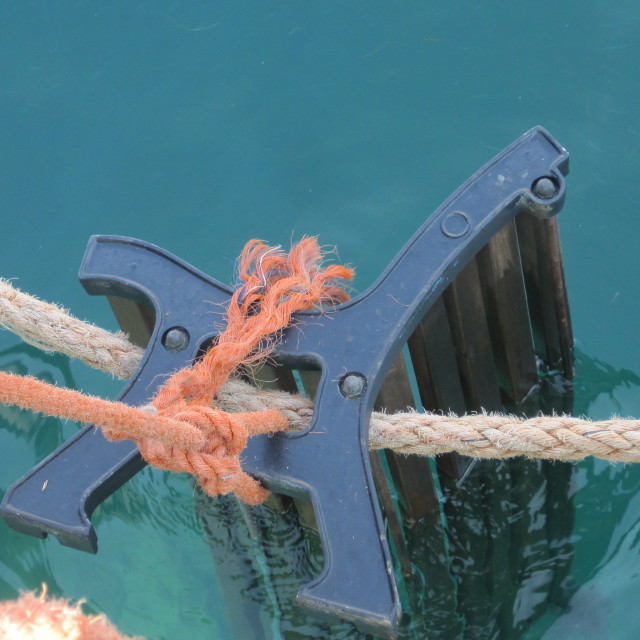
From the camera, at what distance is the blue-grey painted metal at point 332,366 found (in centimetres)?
165

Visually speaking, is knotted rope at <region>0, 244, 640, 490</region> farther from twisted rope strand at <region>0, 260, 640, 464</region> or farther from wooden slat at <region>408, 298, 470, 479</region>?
wooden slat at <region>408, 298, 470, 479</region>

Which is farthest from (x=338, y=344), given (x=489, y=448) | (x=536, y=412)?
(x=536, y=412)

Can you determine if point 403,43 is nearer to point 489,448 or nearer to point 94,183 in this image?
point 94,183

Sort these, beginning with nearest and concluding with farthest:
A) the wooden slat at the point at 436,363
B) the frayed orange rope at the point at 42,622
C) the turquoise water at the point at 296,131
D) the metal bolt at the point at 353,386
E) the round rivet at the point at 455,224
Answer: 1. the frayed orange rope at the point at 42,622
2. the metal bolt at the point at 353,386
3. the round rivet at the point at 455,224
4. the wooden slat at the point at 436,363
5. the turquoise water at the point at 296,131

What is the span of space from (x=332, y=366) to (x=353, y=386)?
0.06 meters

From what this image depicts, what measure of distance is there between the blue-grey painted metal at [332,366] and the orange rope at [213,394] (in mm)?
47

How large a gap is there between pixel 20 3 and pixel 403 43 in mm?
1499

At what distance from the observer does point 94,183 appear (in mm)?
3256

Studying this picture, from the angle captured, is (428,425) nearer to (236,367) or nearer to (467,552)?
(236,367)

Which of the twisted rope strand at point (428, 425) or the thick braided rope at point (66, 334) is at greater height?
the thick braided rope at point (66, 334)

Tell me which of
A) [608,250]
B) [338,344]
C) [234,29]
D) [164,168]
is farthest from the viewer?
[234,29]

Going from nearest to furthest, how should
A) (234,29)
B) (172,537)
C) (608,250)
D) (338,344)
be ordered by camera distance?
(338,344) → (172,537) → (608,250) → (234,29)

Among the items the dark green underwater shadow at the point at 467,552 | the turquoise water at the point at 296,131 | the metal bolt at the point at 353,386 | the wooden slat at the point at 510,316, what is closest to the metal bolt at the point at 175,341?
the metal bolt at the point at 353,386

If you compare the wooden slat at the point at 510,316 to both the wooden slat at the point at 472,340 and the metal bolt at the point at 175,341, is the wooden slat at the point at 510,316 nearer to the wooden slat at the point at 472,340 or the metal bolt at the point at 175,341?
the wooden slat at the point at 472,340
